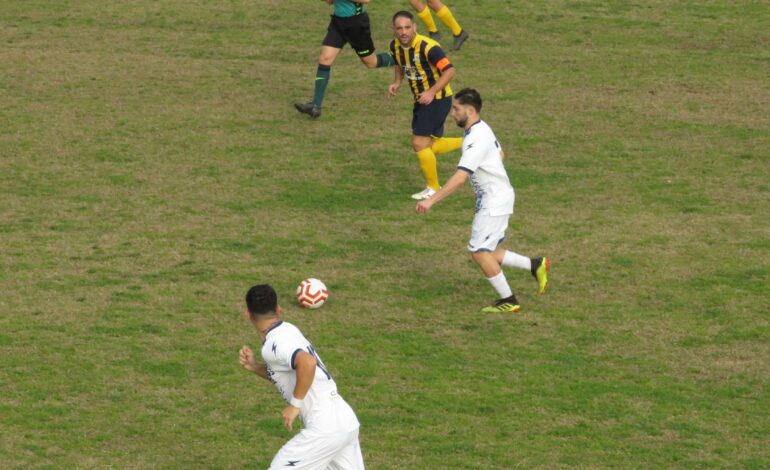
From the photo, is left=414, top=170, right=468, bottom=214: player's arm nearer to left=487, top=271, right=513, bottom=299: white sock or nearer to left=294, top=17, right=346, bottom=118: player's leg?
left=487, top=271, right=513, bottom=299: white sock

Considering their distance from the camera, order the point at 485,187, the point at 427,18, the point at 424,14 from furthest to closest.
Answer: the point at 427,18, the point at 424,14, the point at 485,187

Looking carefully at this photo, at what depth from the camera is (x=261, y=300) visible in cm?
868

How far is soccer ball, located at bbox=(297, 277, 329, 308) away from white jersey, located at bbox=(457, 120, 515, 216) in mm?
1898

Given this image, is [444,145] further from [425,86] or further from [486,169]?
[486,169]

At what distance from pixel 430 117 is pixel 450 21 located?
572cm

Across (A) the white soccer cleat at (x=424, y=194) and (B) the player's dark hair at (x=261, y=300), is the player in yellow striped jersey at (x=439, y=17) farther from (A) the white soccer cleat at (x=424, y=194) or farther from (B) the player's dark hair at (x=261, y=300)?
(B) the player's dark hair at (x=261, y=300)

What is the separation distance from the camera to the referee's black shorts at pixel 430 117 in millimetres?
16328

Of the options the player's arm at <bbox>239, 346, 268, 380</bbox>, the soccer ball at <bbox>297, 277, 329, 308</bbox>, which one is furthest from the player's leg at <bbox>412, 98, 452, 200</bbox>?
the player's arm at <bbox>239, 346, 268, 380</bbox>

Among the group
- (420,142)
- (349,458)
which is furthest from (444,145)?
(349,458)

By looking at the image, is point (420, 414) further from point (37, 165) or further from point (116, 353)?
point (37, 165)

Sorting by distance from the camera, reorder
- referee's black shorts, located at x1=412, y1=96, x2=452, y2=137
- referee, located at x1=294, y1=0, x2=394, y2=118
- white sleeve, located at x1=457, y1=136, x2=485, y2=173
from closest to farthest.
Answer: white sleeve, located at x1=457, y1=136, x2=485, y2=173
referee's black shorts, located at x1=412, y1=96, x2=452, y2=137
referee, located at x1=294, y1=0, x2=394, y2=118

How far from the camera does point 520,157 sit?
18141 millimetres

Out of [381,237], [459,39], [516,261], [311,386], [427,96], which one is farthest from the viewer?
[459,39]

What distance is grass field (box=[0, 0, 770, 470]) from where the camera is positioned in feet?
35.1
